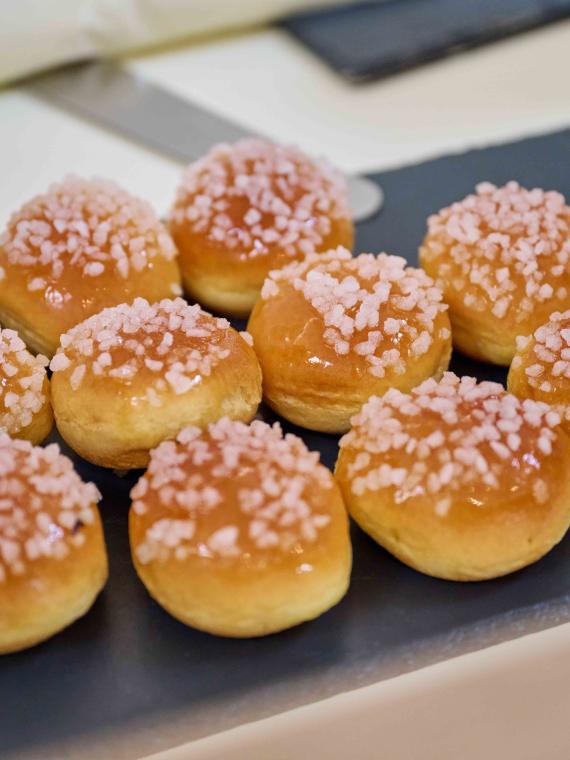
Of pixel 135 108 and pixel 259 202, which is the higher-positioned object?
pixel 259 202

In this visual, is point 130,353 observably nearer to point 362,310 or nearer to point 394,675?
point 362,310

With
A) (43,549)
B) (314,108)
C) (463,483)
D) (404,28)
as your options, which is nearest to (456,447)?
(463,483)

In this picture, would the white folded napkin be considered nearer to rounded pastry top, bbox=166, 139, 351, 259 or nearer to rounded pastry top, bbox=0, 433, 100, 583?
rounded pastry top, bbox=166, 139, 351, 259

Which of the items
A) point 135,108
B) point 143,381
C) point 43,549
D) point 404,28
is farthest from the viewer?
point 404,28

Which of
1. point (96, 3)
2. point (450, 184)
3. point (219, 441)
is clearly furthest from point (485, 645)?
point (96, 3)

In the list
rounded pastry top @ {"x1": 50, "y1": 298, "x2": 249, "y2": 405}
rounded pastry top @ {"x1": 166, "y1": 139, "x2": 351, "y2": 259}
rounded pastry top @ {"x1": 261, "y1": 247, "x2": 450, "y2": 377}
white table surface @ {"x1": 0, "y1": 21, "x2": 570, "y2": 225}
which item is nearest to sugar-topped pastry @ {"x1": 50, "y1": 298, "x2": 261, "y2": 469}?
rounded pastry top @ {"x1": 50, "y1": 298, "x2": 249, "y2": 405}

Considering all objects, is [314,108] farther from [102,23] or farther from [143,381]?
[143,381]
